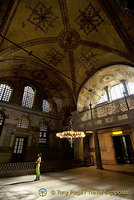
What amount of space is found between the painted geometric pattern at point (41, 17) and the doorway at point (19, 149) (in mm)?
9868

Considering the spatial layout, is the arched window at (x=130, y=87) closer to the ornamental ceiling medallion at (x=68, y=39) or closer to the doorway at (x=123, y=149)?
the doorway at (x=123, y=149)

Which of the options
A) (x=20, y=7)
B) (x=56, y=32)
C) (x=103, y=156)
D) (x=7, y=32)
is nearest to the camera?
(x=20, y=7)

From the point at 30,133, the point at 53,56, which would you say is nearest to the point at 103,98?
the point at 53,56

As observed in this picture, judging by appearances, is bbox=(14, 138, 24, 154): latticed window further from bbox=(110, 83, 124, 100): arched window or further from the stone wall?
bbox=(110, 83, 124, 100): arched window

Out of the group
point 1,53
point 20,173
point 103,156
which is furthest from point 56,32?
point 103,156

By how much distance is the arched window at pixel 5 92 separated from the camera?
10.2 m

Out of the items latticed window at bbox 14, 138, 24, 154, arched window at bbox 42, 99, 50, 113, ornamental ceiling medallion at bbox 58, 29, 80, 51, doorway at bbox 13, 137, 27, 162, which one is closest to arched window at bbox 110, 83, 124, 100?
ornamental ceiling medallion at bbox 58, 29, 80, 51

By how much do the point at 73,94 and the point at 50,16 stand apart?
707 centimetres

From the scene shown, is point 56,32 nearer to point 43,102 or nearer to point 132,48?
point 132,48

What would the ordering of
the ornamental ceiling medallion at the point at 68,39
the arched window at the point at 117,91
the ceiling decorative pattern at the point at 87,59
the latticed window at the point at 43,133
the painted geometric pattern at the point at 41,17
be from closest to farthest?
the painted geometric pattern at the point at 41,17 < the ornamental ceiling medallion at the point at 68,39 < the ceiling decorative pattern at the point at 87,59 < the arched window at the point at 117,91 < the latticed window at the point at 43,133

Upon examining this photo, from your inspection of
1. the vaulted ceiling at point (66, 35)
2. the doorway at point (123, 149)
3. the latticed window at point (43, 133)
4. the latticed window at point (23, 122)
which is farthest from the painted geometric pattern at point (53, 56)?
the doorway at point (123, 149)

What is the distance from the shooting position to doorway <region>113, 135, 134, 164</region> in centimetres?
1016

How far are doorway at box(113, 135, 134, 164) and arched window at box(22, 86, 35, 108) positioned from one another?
9853 mm

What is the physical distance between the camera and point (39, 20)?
24.6ft
